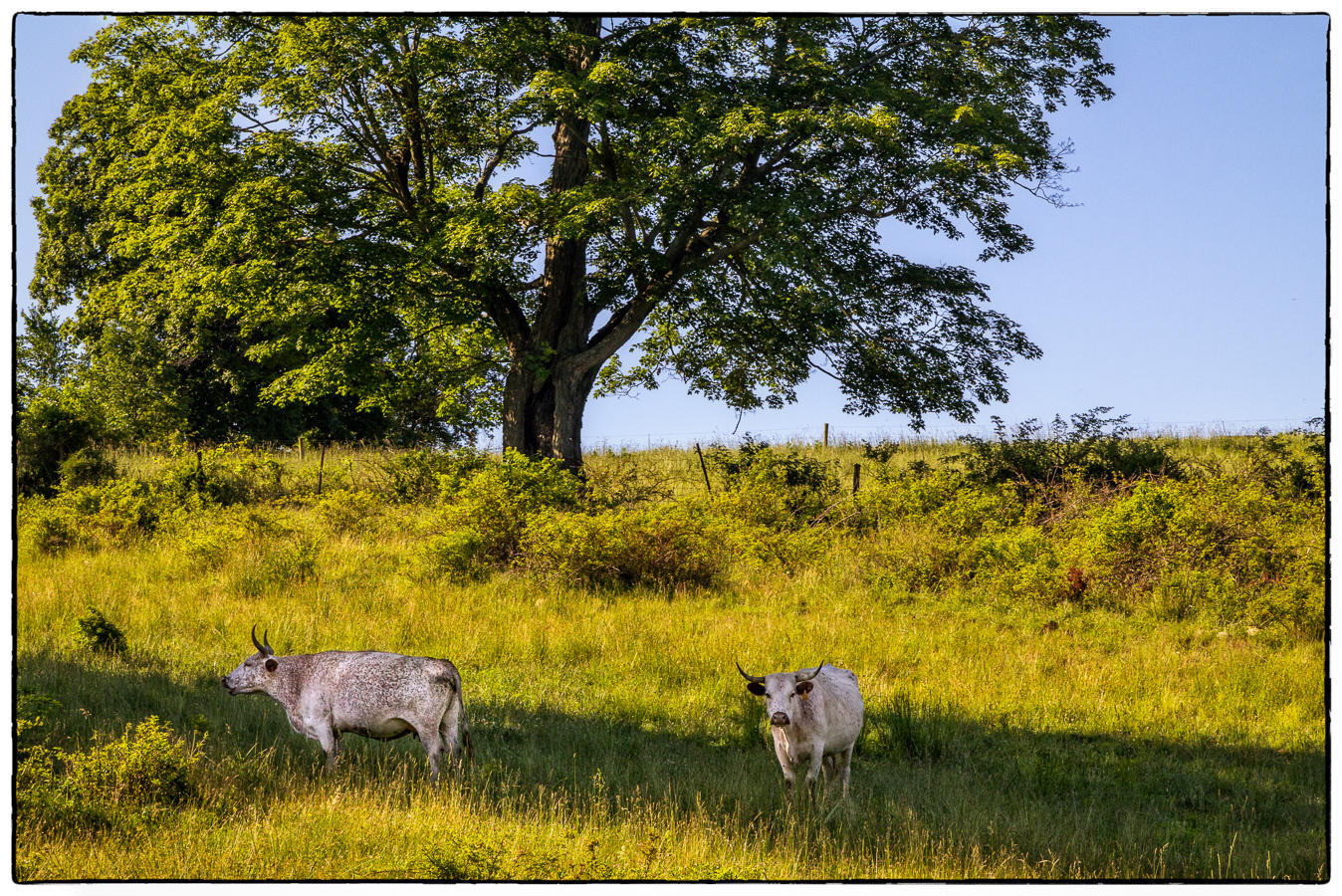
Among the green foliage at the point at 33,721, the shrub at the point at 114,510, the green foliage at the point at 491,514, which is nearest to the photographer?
the green foliage at the point at 33,721

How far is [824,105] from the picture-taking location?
19.6 metres

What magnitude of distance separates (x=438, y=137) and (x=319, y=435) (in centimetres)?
1870

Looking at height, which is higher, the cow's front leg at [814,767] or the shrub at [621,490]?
the shrub at [621,490]

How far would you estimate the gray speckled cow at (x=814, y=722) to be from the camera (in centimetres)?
696

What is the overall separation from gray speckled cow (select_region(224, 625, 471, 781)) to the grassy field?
0.99ft

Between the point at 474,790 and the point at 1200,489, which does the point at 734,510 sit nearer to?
the point at 1200,489

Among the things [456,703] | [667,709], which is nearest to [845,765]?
[667,709]

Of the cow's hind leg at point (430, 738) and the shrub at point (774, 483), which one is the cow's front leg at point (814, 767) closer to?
the cow's hind leg at point (430, 738)

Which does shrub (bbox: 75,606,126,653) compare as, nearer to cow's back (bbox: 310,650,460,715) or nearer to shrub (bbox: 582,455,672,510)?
cow's back (bbox: 310,650,460,715)

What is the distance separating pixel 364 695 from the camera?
24.3 feet

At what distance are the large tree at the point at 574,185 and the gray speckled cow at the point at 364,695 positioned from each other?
1220 centimetres

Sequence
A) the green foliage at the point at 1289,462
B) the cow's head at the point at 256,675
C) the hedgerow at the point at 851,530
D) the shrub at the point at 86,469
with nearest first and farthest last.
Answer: the cow's head at the point at 256,675
the hedgerow at the point at 851,530
the green foliage at the point at 1289,462
the shrub at the point at 86,469

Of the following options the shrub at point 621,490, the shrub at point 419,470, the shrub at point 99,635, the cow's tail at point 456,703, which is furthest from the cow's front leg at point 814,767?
the shrub at point 419,470

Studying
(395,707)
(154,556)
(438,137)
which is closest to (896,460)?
(438,137)
